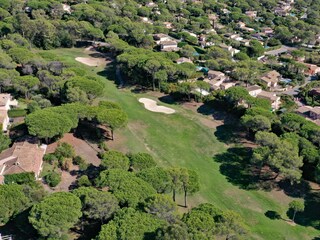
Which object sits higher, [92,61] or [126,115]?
[126,115]

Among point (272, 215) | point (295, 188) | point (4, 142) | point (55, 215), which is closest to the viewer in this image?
point (55, 215)

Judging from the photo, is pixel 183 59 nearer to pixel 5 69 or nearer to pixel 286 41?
pixel 5 69

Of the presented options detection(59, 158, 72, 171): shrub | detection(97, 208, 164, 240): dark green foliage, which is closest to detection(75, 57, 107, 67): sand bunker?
detection(59, 158, 72, 171): shrub

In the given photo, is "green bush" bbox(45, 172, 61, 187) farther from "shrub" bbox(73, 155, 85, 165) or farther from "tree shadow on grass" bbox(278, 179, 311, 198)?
"tree shadow on grass" bbox(278, 179, 311, 198)

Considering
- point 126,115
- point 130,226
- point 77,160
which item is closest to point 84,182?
point 77,160

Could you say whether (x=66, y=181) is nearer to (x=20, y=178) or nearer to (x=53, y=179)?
(x=53, y=179)

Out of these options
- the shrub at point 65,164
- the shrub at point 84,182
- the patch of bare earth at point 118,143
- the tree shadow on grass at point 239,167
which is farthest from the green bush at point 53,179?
the tree shadow on grass at point 239,167

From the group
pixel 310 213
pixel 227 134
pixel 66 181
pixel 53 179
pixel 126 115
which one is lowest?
pixel 66 181

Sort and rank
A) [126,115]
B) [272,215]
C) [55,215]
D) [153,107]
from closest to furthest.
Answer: [55,215], [272,215], [126,115], [153,107]
